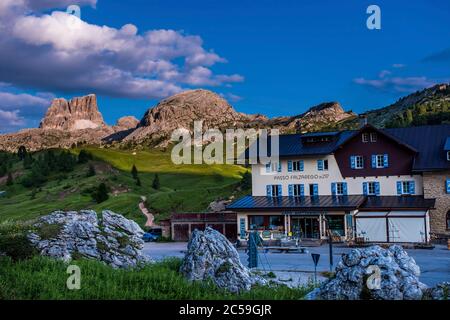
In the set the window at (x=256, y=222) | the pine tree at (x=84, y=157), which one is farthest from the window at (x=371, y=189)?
the pine tree at (x=84, y=157)

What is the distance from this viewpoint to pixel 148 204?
255ft

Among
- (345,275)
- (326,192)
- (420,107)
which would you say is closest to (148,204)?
(326,192)

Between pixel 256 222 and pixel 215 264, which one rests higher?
pixel 256 222

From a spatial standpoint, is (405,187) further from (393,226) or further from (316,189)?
(316,189)

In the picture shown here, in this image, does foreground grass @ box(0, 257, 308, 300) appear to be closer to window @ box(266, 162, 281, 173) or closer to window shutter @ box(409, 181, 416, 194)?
window shutter @ box(409, 181, 416, 194)

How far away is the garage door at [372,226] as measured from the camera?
4728cm

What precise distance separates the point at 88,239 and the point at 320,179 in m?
34.4

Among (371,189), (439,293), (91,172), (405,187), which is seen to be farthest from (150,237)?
(91,172)

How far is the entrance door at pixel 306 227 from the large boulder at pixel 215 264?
29995mm

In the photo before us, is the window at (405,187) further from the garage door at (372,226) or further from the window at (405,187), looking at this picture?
the garage door at (372,226)

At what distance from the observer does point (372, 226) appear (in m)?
47.8

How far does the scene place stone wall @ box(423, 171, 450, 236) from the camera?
47.9 metres

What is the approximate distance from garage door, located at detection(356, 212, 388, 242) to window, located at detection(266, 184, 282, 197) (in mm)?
10604

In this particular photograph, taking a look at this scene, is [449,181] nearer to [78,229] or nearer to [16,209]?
[78,229]
